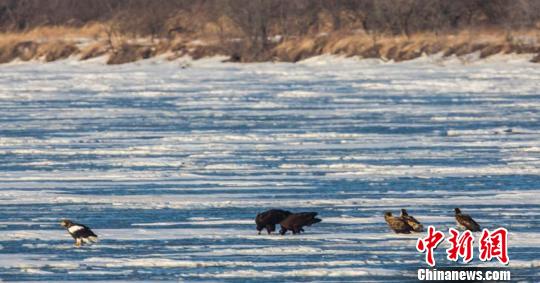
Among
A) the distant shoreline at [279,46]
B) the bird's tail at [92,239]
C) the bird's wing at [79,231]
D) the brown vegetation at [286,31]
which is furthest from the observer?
the brown vegetation at [286,31]

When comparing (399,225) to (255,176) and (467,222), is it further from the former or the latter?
(255,176)

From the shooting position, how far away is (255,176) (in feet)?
47.2

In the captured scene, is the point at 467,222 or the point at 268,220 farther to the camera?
the point at 268,220

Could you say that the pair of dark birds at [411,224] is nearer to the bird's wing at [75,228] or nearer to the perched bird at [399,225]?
the perched bird at [399,225]

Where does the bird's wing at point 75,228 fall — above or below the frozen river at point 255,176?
below

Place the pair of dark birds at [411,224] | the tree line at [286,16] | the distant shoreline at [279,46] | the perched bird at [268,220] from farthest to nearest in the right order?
the tree line at [286,16]
the distant shoreline at [279,46]
the perched bird at [268,220]
the pair of dark birds at [411,224]

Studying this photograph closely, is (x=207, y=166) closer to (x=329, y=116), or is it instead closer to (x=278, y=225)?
(x=278, y=225)

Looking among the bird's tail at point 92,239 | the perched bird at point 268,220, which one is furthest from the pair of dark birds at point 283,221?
the bird's tail at point 92,239

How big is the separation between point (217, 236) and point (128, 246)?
0.72 m

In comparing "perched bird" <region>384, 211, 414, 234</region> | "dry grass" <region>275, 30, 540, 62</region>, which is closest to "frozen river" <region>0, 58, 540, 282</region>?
"perched bird" <region>384, 211, 414, 234</region>

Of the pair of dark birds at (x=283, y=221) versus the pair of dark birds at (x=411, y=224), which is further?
the pair of dark birds at (x=283, y=221)

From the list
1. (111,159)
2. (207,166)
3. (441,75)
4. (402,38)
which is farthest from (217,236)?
(402,38)

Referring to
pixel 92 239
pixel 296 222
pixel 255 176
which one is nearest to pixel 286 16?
pixel 255 176

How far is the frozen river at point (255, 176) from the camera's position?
9367mm
